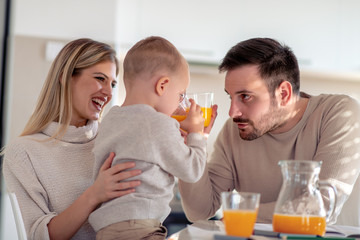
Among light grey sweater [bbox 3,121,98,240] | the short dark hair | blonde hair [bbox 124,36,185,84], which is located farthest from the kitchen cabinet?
blonde hair [bbox 124,36,185,84]

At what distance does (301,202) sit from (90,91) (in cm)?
98

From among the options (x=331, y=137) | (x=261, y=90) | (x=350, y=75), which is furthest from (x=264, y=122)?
(x=350, y=75)

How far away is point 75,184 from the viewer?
1.64 metres

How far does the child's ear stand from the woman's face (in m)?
0.38

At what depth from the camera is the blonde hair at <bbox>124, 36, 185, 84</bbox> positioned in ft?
4.93

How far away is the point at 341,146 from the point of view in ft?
5.92

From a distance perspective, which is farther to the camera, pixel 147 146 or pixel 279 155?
pixel 279 155

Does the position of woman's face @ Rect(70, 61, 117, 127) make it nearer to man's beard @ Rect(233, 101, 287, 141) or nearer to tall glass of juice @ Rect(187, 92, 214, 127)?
tall glass of juice @ Rect(187, 92, 214, 127)

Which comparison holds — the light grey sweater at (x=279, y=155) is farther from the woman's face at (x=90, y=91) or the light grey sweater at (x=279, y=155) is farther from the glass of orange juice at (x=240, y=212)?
the glass of orange juice at (x=240, y=212)

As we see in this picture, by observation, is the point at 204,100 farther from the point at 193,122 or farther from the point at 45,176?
the point at 45,176

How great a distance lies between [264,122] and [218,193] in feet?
1.14

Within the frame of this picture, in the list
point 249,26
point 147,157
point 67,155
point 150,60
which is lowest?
point 67,155

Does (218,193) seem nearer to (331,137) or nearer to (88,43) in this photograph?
(331,137)

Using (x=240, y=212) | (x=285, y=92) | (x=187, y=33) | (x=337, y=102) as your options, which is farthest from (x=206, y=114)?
(x=187, y=33)
